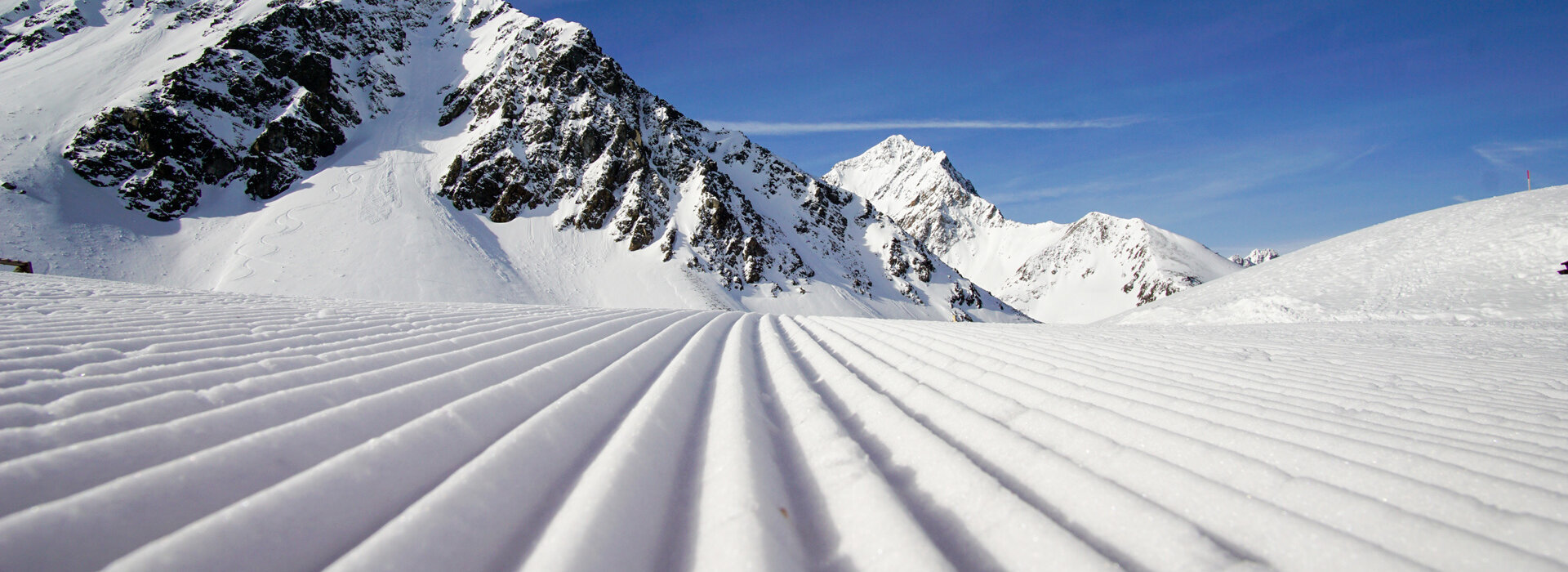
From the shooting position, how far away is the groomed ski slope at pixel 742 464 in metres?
1.15

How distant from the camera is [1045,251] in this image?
111188mm

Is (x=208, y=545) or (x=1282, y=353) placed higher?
(x=1282, y=353)

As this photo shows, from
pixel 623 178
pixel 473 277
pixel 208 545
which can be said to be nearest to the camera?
pixel 208 545

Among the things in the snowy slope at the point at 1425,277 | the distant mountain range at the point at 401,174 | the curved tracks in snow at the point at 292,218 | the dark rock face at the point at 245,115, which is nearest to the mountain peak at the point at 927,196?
the distant mountain range at the point at 401,174

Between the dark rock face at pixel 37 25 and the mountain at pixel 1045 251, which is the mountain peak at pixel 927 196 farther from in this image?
the dark rock face at pixel 37 25

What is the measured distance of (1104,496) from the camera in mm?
1441

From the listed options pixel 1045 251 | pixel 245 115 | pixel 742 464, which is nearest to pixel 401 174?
pixel 245 115

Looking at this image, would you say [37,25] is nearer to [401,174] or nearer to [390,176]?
[390,176]

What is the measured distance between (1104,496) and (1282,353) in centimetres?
508

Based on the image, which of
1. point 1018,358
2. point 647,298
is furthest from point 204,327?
point 647,298

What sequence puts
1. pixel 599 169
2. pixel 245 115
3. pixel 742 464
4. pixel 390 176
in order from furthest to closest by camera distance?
pixel 599 169 < pixel 245 115 < pixel 390 176 < pixel 742 464

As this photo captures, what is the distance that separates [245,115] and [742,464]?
2070 inches

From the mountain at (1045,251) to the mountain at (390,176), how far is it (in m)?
53.6

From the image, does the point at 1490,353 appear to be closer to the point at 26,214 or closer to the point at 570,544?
the point at 570,544
